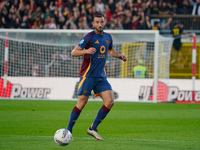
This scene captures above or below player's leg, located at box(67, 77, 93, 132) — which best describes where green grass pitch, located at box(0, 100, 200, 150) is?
below

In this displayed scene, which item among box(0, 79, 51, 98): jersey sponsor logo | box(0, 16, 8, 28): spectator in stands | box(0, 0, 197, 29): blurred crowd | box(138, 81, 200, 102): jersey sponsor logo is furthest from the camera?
box(0, 16, 8, 28): spectator in stands

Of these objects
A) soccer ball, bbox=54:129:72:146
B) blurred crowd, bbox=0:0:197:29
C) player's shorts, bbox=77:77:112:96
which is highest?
blurred crowd, bbox=0:0:197:29

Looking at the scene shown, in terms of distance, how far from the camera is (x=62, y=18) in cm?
2112

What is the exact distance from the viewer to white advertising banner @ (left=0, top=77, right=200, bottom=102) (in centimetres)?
1748

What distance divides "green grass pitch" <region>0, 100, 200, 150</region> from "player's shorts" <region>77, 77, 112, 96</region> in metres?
0.88

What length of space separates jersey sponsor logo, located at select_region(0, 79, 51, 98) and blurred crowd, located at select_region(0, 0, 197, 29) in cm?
438

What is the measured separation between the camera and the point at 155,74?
56.0 feet

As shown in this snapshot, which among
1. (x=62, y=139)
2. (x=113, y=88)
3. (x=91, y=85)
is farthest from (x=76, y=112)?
(x=113, y=88)

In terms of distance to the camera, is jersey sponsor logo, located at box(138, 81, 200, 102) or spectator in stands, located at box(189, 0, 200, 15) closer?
jersey sponsor logo, located at box(138, 81, 200, 102)

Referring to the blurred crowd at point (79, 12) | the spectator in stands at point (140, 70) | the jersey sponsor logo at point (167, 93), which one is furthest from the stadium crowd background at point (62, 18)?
the jersey sponsor logo at point (167, 93)

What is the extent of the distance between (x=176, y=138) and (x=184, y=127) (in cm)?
184

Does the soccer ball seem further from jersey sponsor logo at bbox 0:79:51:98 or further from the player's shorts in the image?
jersey sponsor logo at bbox 0:79:51:98

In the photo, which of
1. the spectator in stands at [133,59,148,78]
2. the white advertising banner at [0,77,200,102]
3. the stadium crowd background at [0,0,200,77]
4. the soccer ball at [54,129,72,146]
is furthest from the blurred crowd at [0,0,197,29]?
the soccer ball at [54,129,72,146]

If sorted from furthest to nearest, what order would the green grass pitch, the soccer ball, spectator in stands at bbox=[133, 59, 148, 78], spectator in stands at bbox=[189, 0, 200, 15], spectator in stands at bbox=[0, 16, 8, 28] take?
spectator in stands at bbox=[189, 0, 200, 15] < spectator in stands at bbox=[0, 16, 8, 28] < spectator in stands at bbox=[133, 59, 148, 78] < the green grass pitch < the soccer ball
